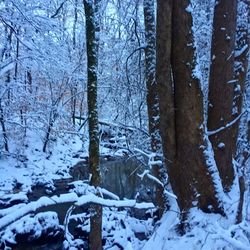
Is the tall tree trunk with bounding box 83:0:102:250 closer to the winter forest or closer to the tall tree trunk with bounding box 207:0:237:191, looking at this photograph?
the winter forest

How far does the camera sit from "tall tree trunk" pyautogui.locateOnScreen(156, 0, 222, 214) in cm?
378

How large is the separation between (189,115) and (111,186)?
31.8ft

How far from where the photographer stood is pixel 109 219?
9680 millimetres

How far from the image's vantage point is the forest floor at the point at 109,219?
123 inches

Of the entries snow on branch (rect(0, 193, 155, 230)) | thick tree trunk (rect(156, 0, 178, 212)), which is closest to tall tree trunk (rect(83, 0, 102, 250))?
thick tree trunk (rect(156, 0, 178, 212))

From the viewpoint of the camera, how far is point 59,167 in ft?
52.7

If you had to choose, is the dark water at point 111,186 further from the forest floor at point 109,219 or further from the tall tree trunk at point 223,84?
the tall tree trunk at point 223,84

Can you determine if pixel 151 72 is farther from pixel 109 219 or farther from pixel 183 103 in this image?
pixel 109 219

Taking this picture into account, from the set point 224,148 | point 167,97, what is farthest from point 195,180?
point 167,97

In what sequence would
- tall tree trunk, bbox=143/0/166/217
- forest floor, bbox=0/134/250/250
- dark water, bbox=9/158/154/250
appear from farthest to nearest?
dark water, bbox=9/158/154/250 → tall tree trunk, bbox=143/0/166/217 → forest floor, bbox=0/134/250/250

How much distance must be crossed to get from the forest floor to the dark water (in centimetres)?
25

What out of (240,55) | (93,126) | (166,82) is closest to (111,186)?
(93,126)

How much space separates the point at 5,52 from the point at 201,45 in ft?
21.2

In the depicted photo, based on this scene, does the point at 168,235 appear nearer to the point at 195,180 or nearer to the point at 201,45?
the point at 195,180
